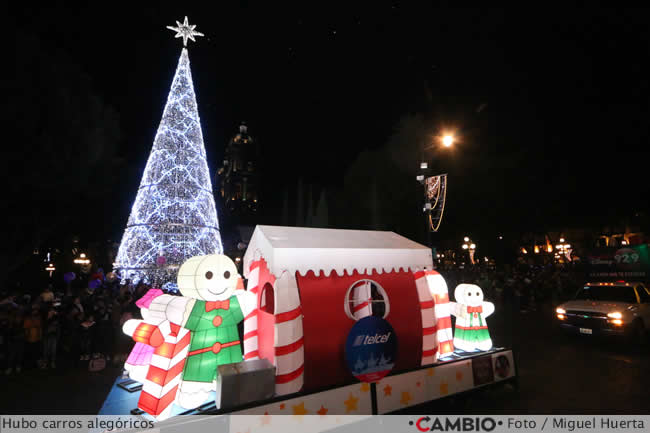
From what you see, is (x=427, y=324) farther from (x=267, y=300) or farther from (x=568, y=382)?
(x=568, y=382)

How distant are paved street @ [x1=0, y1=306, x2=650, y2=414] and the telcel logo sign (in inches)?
51.1

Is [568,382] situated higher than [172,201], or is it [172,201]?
[172,201]

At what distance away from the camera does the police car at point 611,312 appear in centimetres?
866

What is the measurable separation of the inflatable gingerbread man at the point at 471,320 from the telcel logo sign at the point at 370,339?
101 inches

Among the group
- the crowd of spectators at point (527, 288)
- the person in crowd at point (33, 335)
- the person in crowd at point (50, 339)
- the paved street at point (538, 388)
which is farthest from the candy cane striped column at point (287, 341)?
the crowd of spectators at point (527, 288)

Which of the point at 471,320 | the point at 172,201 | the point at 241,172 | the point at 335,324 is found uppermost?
the point at 241,172

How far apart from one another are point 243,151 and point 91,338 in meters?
61.5

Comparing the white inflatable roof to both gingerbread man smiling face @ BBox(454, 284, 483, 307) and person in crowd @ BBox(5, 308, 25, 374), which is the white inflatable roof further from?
person in crowd @ BBox(5, 308, 25, 374)

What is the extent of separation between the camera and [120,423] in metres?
3.91

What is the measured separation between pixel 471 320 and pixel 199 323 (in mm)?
4980

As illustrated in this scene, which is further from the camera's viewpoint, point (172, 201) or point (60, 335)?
point (172, 201)

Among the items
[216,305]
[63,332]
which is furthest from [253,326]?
[63,332]

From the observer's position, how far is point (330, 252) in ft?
15.4

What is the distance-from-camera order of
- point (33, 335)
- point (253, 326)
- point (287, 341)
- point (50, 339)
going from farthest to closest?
point (50, 339) → point (33, 335) → point (253, 326) → point (287, 341)
